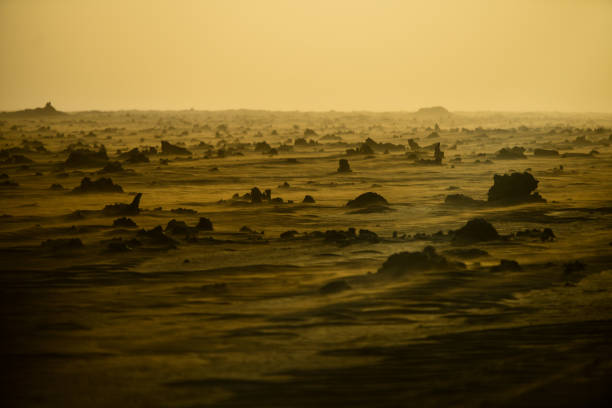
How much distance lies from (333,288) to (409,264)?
141 cm

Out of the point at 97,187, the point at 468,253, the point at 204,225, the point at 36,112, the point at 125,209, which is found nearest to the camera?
the point at 468,253

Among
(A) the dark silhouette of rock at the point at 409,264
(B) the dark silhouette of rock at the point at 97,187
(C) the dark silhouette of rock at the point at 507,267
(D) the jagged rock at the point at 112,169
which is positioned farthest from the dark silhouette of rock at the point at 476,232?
(D) the jagged rock at the point at 112,169

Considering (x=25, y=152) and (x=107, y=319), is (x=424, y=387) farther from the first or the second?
(x=25, y=152)

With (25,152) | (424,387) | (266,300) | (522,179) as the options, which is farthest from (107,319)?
(25,152)

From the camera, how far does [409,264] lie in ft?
35.1

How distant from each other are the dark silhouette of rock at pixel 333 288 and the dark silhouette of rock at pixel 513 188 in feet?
31.8

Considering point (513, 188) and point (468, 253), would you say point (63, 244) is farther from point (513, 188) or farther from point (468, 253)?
point (513, 188)

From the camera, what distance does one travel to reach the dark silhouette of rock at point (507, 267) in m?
10.9

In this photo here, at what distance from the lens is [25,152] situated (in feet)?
122

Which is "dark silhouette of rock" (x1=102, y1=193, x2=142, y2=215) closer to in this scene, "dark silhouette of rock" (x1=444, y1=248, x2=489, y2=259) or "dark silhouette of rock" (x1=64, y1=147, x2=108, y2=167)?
"dark silhouette of rock" (x1=444, y1=248, x2=489, y2=259)

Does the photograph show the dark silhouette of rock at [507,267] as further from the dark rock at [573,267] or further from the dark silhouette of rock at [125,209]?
the dark silhouette of rock at [125,209]

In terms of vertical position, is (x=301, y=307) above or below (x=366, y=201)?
below

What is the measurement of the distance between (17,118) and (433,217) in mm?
90581

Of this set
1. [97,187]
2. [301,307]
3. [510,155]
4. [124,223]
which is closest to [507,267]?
[301,307]
